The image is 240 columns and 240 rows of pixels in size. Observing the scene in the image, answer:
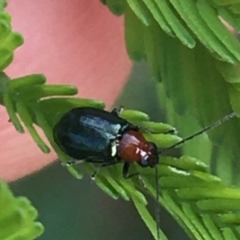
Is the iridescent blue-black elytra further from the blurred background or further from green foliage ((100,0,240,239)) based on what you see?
the blurred background

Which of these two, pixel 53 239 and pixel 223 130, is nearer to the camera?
pixel 223 130

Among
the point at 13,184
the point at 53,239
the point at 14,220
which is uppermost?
the point at 14,220

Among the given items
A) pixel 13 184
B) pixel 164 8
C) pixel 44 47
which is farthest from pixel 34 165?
pixel 164 8

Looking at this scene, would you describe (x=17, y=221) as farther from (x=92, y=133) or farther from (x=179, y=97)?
(x=92, y=133)

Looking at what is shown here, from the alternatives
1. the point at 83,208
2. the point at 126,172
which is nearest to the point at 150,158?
the point at 126,172

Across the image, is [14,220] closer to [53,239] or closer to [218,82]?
[218,82]

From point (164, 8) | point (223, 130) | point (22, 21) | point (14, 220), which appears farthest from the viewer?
point (22, 21)
